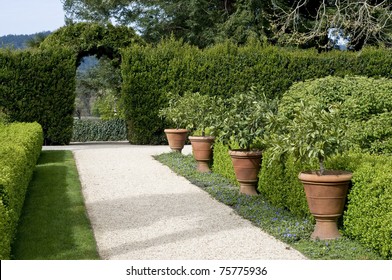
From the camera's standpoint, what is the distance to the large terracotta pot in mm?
12375

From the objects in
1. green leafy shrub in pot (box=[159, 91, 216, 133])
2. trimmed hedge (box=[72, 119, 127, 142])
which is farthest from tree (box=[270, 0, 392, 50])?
trimmed hedge (box=[72, 119, 127, 142])

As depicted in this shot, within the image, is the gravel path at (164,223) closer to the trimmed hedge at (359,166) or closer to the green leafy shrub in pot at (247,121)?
the trimmed hedge at (359,166)

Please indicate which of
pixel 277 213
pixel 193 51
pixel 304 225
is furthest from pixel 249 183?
pixel 193 51

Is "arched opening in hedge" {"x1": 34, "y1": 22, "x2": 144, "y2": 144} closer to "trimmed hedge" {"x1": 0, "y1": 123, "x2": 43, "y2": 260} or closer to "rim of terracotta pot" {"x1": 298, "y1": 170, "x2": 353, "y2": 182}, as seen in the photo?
"trimmed hedge" {"x1": 0, "y1": 123, "x2": 43, "y2": 260}

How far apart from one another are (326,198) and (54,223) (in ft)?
11.4

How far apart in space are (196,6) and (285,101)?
14.1 m

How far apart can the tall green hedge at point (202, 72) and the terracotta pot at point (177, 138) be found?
373 cm

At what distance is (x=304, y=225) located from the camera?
7230mm

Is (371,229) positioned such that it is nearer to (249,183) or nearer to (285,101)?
(249,183)

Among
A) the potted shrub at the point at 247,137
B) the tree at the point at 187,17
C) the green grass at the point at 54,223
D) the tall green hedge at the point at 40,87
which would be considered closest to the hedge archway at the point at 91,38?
the tall green hedge at the point at 40,87

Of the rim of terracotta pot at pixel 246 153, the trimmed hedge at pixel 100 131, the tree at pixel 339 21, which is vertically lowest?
the trimmed hedge at pixel 100 131

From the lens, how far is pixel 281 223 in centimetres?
748

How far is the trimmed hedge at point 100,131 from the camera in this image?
26109 millimetres

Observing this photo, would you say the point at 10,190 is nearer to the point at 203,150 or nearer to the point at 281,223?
the point at 281,223
